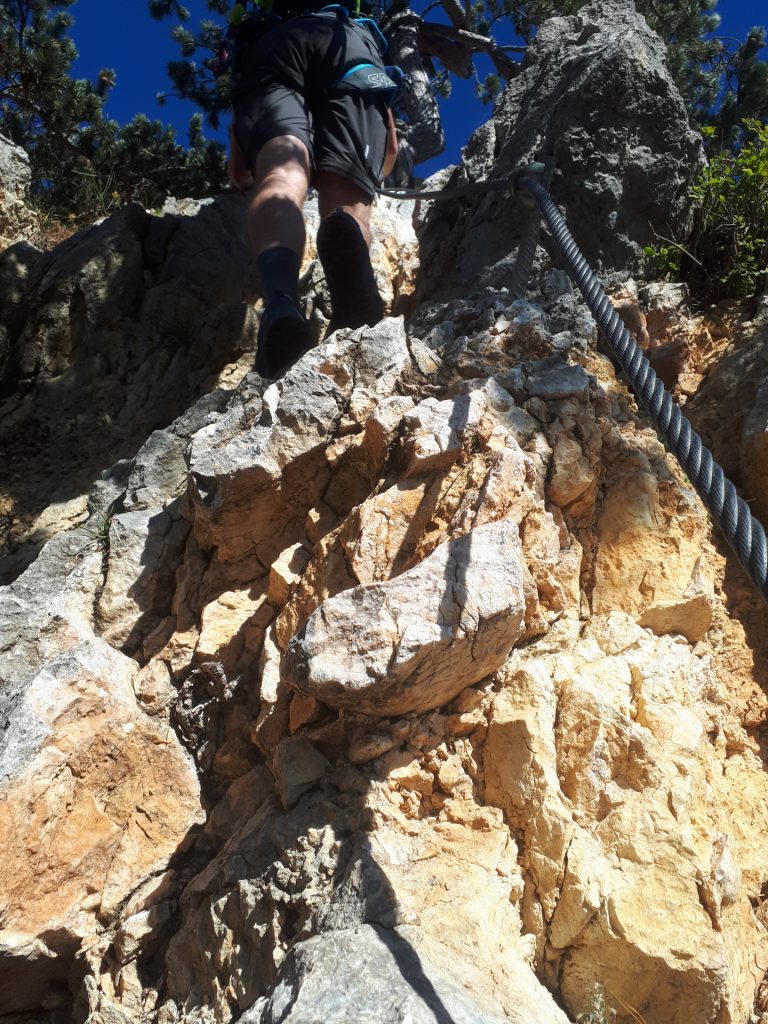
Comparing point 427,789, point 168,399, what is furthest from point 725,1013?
point 168,399

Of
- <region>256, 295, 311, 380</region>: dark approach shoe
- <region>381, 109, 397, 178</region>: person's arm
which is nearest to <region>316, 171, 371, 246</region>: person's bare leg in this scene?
<region>381, 109, 397, 178</region>: person's arm

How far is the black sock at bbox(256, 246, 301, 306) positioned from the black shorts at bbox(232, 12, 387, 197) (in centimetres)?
56

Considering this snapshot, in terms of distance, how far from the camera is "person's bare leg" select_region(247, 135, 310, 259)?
10.5 feet

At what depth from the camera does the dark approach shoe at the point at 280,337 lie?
9.81ft

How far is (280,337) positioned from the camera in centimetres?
303

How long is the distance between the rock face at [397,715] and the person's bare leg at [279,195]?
0.57 m

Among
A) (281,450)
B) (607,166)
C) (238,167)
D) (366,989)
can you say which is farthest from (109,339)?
(366,989)

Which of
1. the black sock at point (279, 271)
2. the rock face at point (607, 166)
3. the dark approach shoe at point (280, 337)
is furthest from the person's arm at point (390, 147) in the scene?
the dark approach shoe at point (280, 337)

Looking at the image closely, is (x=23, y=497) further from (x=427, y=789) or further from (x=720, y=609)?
(x=720, y=609)

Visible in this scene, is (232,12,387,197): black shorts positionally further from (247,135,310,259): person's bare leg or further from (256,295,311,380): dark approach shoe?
(256,295,311,380): dark approach shoe

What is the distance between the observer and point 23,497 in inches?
154

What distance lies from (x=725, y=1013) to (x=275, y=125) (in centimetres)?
323

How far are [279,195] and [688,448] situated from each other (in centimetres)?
216

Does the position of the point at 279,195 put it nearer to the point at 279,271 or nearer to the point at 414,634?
the point at 279,271
